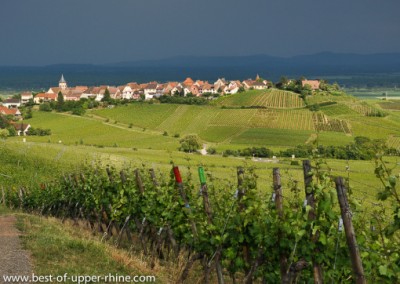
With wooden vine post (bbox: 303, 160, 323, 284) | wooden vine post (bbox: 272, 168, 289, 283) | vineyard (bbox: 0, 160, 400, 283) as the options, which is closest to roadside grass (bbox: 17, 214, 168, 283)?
vineyard (bbox: 0, 160, 400, 283)

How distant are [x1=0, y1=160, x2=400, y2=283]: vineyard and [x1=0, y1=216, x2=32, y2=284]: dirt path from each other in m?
2.51

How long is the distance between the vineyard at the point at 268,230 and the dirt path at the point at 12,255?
8.23 feet

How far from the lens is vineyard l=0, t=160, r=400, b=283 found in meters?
6.95

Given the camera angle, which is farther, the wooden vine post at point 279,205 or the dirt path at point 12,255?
the dirt path at point 12,255

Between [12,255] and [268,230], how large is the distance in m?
4.92

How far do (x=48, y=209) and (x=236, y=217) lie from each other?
15.4 meters

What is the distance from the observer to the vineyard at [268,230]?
6.95 metres

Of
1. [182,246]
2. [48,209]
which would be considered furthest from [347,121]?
[182,246]

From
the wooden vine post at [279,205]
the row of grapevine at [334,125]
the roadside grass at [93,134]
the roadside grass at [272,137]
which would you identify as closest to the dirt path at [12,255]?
the wooden vine post at [279,205]

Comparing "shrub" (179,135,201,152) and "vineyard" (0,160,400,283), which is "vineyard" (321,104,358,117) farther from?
"vineyard" (0,160,400,283)

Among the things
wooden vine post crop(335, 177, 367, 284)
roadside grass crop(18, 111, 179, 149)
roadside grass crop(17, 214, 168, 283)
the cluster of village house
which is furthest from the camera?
the cluster of village house

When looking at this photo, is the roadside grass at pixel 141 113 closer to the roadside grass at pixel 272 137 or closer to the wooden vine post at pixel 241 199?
the roadside grass at pixel 272 137

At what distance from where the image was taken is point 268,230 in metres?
8.19

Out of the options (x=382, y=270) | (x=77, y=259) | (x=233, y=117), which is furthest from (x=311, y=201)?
(x=233, y=117)
